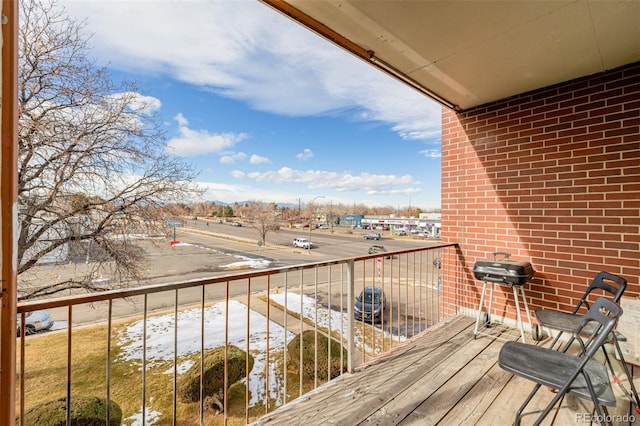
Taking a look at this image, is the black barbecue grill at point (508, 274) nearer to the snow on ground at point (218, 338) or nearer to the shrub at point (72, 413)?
the snow on ground at point (218, 338)

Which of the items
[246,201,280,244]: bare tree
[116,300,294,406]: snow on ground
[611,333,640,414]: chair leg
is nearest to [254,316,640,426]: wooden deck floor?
[611,333,640,414]: chair leg

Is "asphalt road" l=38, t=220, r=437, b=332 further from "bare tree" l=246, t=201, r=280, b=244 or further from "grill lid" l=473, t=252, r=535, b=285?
"grill lid" l=473, t=252, r=535, b=285

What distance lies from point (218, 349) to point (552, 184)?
223 inches

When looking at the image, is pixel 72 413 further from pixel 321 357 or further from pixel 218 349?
pixel 321 357

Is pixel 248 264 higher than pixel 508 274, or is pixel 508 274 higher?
pixel 508 274

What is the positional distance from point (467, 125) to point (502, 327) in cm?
225

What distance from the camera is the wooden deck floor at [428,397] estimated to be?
1.60 meters

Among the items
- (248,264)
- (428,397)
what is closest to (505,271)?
(428,397)

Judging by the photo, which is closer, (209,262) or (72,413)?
(72,413)

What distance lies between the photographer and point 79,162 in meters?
5.70

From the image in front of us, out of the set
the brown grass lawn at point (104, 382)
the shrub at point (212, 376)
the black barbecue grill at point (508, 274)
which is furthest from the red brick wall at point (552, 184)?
the brown grass lawn at point (104, 382)

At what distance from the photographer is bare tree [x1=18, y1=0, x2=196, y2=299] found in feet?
17.2

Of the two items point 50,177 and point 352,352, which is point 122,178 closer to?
point 50,177

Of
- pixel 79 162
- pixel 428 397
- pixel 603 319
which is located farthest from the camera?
pixel 79 162
